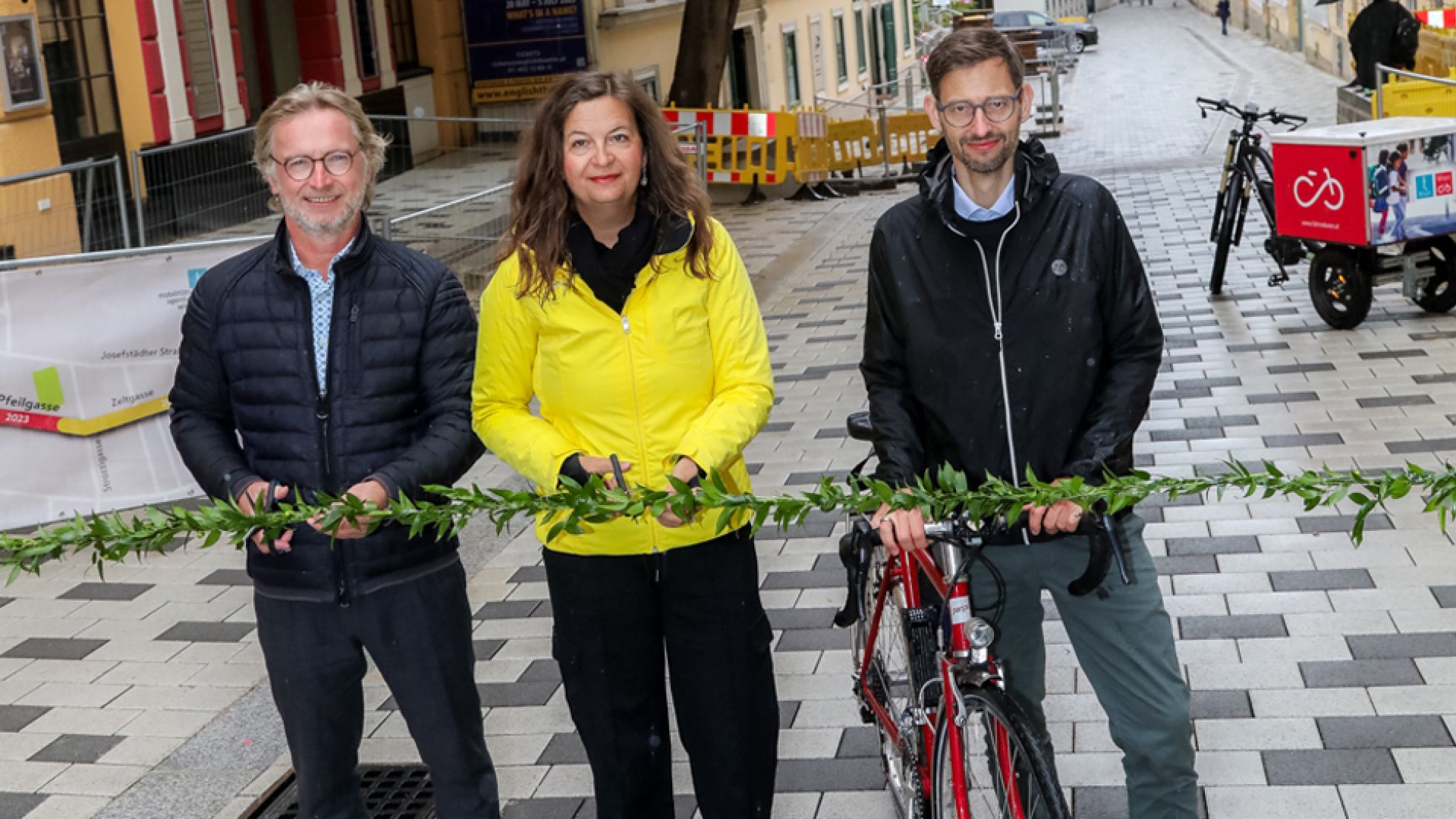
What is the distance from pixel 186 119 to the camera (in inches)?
629

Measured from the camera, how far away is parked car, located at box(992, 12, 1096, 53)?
4700 centimetres

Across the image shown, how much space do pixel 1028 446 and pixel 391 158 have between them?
1327 cm

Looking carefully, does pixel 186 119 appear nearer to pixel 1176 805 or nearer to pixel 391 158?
pixel 391 158

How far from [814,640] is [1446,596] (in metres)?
2.14

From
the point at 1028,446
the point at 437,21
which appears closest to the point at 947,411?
the point at 1028,446

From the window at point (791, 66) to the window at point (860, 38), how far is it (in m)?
6.89

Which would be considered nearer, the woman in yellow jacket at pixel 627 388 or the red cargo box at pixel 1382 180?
the woman in yellow jacket at pixel 627 388

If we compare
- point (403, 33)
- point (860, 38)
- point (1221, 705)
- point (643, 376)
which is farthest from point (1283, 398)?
point (860, 38)

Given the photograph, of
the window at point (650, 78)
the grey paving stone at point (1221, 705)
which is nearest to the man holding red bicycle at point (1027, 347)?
the grey paving stone at point (1221, 705)

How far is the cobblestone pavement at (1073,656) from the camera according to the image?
4.92m

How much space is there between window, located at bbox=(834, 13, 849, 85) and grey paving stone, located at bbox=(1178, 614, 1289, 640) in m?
37.8

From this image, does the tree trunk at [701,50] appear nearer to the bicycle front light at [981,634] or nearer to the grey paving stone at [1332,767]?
the grey paving stone at [1332,767]

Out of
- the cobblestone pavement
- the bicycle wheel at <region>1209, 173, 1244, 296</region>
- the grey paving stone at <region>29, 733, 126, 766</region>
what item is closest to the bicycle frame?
the cobblestone pavement

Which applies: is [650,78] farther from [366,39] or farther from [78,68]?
[78,68]
